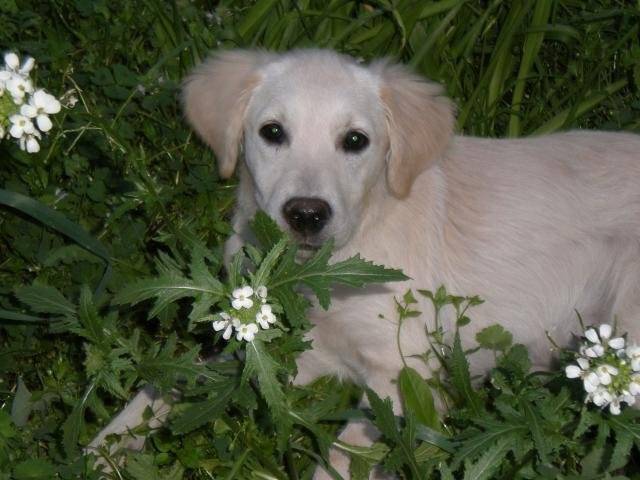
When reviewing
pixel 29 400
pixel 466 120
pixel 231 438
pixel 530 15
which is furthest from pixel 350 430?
pixel 530 15

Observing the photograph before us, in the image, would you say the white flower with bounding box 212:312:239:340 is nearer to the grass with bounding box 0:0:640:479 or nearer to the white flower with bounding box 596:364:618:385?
the grass with bounding box 0:0:640:479

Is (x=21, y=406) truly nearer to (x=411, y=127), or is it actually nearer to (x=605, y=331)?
(x=411, y=127)

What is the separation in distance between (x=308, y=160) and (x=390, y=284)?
53 centimetres

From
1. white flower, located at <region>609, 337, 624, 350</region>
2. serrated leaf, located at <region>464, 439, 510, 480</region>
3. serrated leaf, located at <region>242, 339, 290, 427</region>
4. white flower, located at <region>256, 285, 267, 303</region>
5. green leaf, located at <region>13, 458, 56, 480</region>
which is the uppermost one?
white flower, located at <region>609, 337, 624, 350</region>

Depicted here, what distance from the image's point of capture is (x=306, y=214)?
9.88 ft

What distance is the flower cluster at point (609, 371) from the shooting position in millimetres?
2256

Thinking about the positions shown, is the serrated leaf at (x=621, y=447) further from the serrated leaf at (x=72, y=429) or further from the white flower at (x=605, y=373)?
the serrated leaf at (x=72, y=429)

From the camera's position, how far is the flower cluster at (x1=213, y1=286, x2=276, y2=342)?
2283 millimetres

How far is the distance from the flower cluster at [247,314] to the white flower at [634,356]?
807 millimetres

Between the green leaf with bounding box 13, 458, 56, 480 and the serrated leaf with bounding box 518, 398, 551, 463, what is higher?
the serrated leaf with bounding box 518, 398, 551, 463

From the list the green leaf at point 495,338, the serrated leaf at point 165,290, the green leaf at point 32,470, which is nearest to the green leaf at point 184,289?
the serrated leaf at point 165,290

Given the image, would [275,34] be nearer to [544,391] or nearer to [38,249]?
[38,249]

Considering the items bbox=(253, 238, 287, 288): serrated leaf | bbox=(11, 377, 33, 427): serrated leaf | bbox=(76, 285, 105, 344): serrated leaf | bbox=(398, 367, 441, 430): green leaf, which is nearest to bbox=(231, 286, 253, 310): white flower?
bbox=(253, 238, 287, 288): serrated leaf

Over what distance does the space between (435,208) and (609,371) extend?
1350mm
